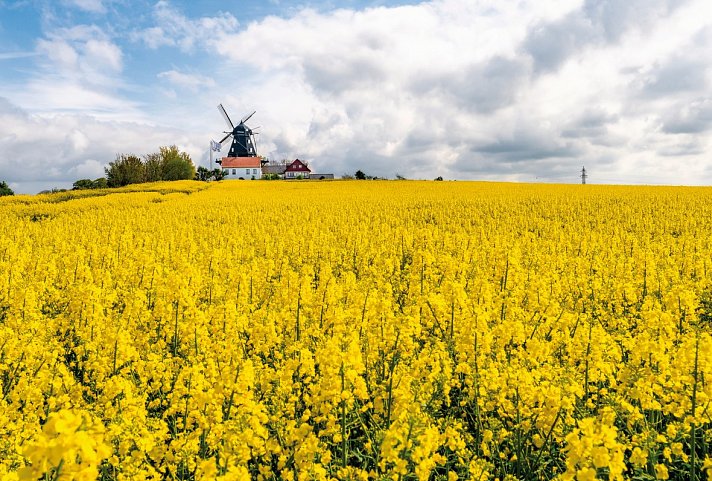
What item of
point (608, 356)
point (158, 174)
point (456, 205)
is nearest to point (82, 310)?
point (608, 356)

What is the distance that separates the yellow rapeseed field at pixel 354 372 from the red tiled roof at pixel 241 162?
97458 millimetres

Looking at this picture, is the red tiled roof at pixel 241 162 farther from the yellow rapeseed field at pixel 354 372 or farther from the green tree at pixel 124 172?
the yellow rapeseed field at pixel 354 372

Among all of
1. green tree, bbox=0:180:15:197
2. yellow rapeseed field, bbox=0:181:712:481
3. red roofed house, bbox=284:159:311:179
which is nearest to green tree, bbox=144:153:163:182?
green tree, bbox=0:180:15:197

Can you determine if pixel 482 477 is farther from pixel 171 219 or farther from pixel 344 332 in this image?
pixel 171 219

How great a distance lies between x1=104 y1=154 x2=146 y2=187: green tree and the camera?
7156 cm

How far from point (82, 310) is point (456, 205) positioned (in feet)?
83.1

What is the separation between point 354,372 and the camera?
3.82 metres

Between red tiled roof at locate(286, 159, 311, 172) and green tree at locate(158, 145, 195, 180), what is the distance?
35416 millimetres

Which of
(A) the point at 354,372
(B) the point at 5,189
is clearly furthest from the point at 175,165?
(A) the point at 354,372

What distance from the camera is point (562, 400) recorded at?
376 cm

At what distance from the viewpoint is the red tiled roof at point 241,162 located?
107688 millimetres

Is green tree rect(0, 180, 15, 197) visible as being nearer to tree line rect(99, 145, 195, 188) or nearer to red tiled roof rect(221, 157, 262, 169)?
tree line rect(99, 145, 195, 188)

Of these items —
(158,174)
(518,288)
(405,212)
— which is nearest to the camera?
(518,288)

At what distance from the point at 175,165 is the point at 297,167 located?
1687 inches
